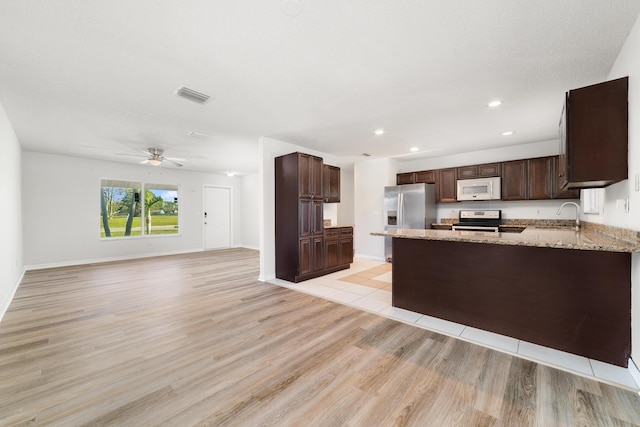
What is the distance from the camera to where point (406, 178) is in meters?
6.62

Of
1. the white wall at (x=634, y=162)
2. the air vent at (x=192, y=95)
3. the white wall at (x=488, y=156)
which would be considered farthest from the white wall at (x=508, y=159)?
the air vent at (x=192, y=95)

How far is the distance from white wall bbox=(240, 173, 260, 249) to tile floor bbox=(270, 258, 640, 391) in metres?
4.51

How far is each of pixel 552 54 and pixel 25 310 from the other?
6.46 meters

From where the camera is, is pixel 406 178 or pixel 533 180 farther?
pixel 406 178

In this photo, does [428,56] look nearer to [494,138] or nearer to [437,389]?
[437,389]

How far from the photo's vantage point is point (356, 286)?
4.33 meters

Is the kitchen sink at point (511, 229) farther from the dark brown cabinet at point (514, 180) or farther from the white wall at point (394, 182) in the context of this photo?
the dark brown cabinet at point (514, 180)

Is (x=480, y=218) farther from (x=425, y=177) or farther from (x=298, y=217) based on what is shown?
(x=298, y=217)

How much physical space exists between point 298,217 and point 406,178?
3.42m

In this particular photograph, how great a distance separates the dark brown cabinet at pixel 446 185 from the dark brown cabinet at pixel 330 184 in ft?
7.81

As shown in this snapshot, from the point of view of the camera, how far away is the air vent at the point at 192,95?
9.49 ft

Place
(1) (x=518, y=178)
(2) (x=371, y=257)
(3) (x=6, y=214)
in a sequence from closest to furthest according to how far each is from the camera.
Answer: (3) (x=6, y=214), (1) (x=518, y=178), (2) (x=371, y=257)

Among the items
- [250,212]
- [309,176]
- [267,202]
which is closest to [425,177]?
[309,176]

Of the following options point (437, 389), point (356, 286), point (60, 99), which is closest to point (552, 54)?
point (437, 389)
